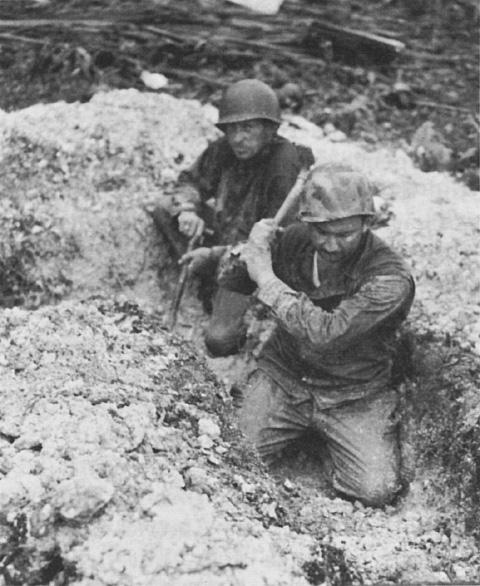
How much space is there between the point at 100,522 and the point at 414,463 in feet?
6.57

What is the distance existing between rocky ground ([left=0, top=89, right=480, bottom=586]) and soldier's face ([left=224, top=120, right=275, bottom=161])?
36.5 inches

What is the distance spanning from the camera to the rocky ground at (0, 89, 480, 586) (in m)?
3.26

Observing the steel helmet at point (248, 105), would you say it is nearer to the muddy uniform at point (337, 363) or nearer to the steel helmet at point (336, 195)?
the muddy uniform at point (337, 363)

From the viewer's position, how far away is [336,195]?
13.9 ft

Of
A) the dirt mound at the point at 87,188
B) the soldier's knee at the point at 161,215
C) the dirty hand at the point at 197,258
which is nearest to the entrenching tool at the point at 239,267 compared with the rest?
the dirty hand at the point at 197,258

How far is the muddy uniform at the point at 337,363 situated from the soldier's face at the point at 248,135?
91 centimetres

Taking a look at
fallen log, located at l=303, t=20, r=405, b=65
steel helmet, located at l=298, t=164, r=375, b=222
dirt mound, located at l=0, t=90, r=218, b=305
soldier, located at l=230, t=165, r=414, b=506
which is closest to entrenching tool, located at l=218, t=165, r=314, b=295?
soldier, located at l=230, t=165, r=414, b=506

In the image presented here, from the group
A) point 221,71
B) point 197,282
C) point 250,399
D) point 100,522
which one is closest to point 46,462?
point 100,522

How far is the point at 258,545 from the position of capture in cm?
332

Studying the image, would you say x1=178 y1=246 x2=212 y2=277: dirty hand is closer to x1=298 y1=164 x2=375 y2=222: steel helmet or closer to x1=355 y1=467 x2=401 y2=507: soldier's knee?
x1=298 y1=164 x2=375 y2=222: steel helmet

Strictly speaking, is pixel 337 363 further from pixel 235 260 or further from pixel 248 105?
pixel 248 105

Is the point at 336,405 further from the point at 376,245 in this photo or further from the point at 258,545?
the point at 258,545

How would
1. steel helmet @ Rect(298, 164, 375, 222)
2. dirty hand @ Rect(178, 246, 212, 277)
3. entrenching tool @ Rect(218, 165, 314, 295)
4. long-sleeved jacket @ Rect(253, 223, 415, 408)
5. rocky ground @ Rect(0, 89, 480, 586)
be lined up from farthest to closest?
dirty hand @ Rect(178, 246, 212, 277) → entrenching tool @ Rect(218, 165, 314, 295) → long-sleeved jacket @ Rect(253, 223, 415, 408) → steel helmet @ Rect(298, 164, 375, 222) → rocky ground @ Rect(0, 89, 480, 586)

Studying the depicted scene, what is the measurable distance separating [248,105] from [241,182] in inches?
21.7
